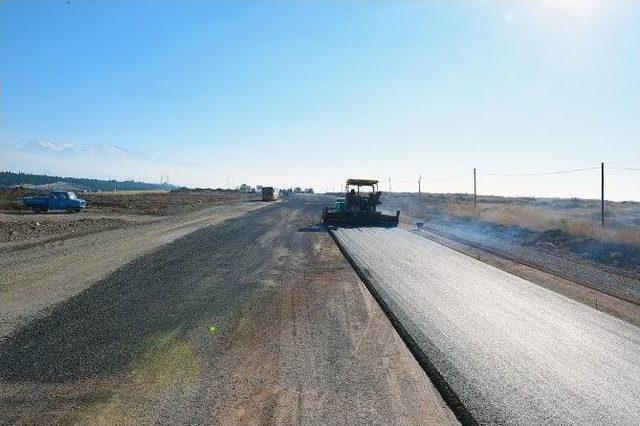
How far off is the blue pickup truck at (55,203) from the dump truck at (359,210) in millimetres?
20856

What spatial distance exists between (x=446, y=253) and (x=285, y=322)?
1131 cm

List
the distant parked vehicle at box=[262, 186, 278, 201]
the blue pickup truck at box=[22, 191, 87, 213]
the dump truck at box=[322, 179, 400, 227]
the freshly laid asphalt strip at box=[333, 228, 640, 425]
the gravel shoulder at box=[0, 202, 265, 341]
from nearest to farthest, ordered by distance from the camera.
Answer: the freshly laid asphalt strip at box=[333, 228, 640, 425] → the gravel shoulder at box=[0, 202, 265, 341] → the dump truck at box=[322, 179, 400, 227] → the blue pickup truck at box=[22, 191, 87, 213] → the distant parked vehicle at box=[262, 186, 278, 201]

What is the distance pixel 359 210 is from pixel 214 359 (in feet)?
84.4

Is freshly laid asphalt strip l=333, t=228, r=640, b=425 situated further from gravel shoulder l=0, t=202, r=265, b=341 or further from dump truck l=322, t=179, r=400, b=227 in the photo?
dump truck l=322, t=179, r=400, b=227

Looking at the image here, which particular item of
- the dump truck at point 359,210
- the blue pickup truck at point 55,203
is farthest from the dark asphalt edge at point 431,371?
the blue pickup truck at point 55,203

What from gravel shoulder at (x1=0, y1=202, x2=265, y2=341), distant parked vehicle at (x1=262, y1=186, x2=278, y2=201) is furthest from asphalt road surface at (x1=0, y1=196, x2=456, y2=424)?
distant parked vehicle at (x1=262, y1=186, x2=278, y2=201)

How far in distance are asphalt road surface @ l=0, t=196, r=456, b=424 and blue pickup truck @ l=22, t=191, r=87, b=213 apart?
2882 centimetres

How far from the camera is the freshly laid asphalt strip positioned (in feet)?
17.2

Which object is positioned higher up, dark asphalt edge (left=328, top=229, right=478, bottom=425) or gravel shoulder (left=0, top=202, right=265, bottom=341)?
gravel shoulder (left=0, top=202, right=265, bottom=341)

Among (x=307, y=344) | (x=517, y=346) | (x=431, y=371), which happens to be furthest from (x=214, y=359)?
(x=517, y=346)

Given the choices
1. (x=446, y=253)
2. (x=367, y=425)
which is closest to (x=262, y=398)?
(x=367, y=425)

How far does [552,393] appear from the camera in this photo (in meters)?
5.57

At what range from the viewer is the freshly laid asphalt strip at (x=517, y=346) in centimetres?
525

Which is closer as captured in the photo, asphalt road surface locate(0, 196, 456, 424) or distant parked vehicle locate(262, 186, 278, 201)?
asphalt road surface locate(0, 196, 456, 424)
